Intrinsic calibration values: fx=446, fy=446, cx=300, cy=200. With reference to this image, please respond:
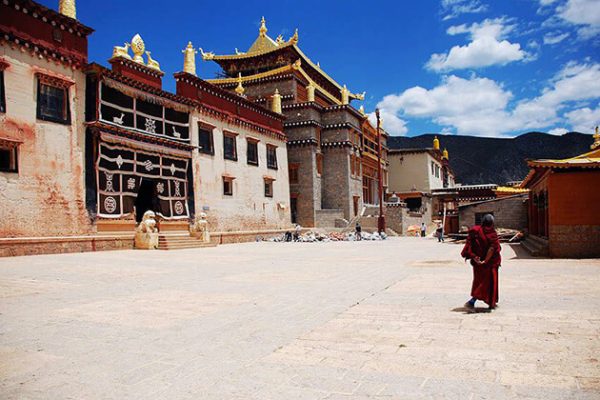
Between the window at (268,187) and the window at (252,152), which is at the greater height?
the window at (252,152)

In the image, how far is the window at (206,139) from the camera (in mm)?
24078

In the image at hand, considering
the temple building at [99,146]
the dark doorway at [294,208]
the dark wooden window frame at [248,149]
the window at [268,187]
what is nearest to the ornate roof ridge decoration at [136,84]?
the temple building at [99,146]

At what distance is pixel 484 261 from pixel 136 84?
17.8 meters

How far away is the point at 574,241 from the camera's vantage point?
1356 cm

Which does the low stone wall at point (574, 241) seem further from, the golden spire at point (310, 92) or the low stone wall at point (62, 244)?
the golden spire at point (310, 92)

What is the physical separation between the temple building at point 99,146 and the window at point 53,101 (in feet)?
0.12

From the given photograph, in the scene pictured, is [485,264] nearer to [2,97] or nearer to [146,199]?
[2,97]

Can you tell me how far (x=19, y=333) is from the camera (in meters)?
4.86

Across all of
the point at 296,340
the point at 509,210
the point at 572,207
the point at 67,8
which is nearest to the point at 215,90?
the point at 67,8

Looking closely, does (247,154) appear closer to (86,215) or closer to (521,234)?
(86,215)

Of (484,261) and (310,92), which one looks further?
(310,92)

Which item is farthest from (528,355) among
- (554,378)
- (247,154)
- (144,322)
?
(247,154)

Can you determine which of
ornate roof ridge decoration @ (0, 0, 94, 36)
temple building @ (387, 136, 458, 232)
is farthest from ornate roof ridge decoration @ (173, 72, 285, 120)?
temple building @ (387, 136, 458, 232)

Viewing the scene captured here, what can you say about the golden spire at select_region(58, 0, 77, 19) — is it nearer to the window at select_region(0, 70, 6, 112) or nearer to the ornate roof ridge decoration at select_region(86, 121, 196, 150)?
the window at select_region(0, 70, 6, 112)
